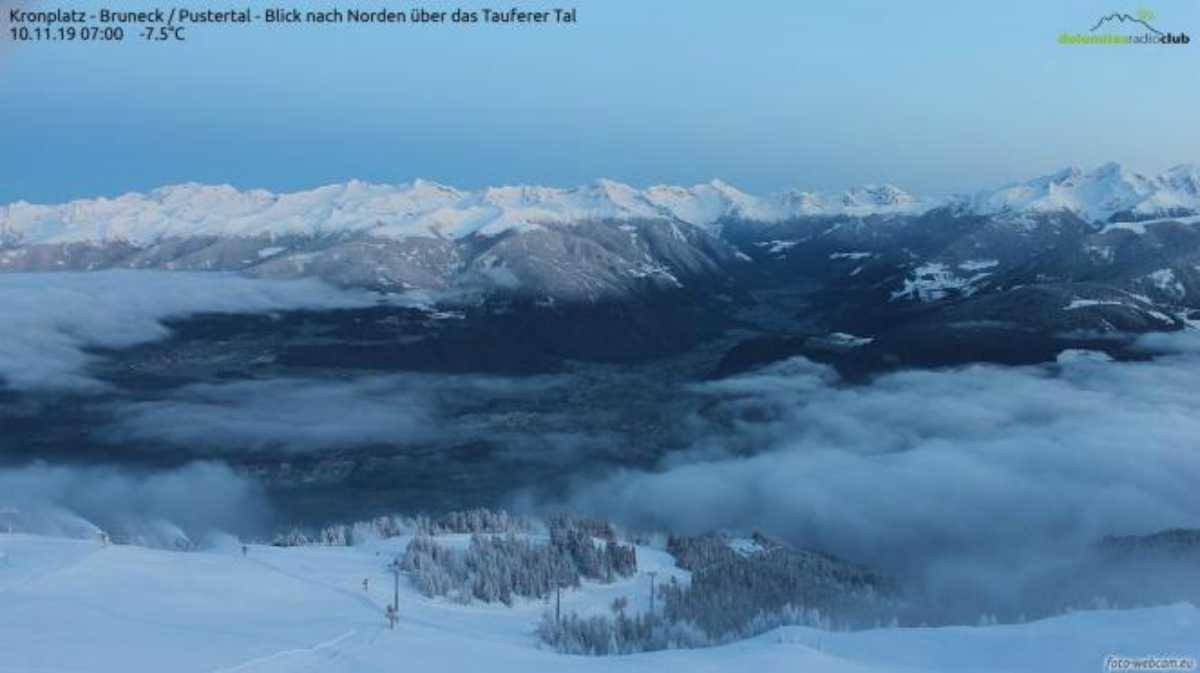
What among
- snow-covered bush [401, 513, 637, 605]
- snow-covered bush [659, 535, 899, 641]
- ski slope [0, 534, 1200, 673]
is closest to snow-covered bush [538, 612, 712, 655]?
ski slope [0, 534, 1200, 673]

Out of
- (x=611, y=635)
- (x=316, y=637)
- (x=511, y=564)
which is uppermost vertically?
(x=316, y=637)

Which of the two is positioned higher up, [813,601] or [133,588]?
[133,588]

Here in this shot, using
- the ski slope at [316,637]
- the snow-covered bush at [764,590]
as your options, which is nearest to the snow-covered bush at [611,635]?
the ski slope at [316,637]

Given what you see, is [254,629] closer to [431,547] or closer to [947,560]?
[431,547]

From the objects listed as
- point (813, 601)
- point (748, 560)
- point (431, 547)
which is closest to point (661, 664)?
point (431, 547)

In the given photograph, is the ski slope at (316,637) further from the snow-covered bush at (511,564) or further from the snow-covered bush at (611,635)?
the snow-covered bush at (511,564)

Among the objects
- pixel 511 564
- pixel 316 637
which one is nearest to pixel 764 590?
pixel 511 564

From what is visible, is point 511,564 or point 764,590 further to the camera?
point 764,590

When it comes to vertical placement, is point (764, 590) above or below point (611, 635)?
below

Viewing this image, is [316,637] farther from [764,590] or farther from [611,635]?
[764,590]

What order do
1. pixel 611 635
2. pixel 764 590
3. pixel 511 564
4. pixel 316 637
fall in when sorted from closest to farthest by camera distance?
pixel 316 637, pixel 611 635, pixel 511 564, pixel 764 590
